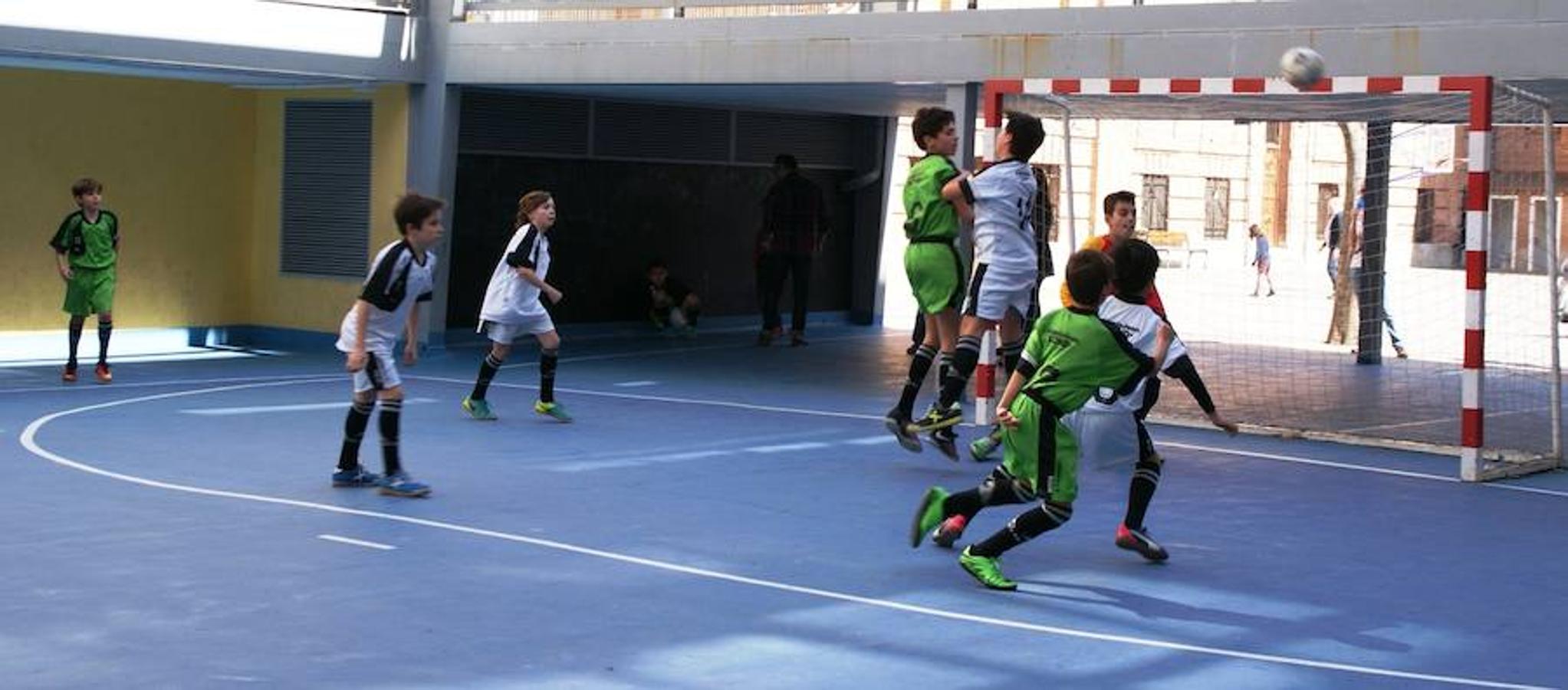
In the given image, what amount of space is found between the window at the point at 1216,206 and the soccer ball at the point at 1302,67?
25.6 meters

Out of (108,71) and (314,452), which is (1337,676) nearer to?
(314,452)

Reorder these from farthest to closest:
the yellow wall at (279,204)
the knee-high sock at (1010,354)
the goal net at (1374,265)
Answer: the yellow wall at (279,204) → the goal net at (1374,265) → the knee-high sock at (1010,354)

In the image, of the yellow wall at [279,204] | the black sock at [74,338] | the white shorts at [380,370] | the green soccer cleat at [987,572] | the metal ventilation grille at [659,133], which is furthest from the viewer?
the metal ventilation grille at [659,133]

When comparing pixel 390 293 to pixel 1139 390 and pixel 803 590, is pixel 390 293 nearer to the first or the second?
pixel 803 590

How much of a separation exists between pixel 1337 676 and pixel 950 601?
5.53 ft

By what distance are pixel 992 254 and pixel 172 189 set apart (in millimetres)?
10478

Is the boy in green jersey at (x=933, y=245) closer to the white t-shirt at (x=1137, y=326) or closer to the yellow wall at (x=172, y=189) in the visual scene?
the white t-shirt at (x=1137, y=326)

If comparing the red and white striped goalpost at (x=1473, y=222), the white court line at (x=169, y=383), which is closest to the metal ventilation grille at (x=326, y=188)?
the white court line at (x=169, y=383)

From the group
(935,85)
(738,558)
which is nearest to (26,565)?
(738,558)

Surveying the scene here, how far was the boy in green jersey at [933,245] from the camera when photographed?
12.6m

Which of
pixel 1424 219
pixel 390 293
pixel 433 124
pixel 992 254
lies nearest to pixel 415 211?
pixel 390 293

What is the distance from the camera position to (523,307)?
578 inches

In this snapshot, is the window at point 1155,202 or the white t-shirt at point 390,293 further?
the window at point 1155,202

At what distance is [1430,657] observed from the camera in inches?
315
